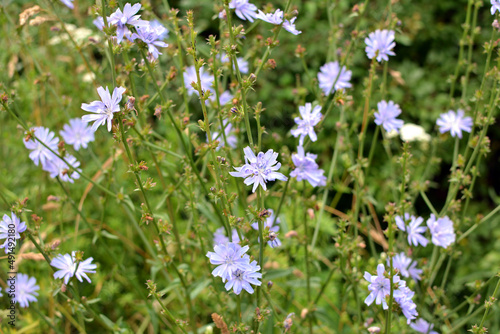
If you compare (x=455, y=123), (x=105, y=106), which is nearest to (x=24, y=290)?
(x=105, y=106)

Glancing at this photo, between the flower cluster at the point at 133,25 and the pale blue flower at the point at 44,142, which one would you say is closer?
the flower cluster at the point at 133,25

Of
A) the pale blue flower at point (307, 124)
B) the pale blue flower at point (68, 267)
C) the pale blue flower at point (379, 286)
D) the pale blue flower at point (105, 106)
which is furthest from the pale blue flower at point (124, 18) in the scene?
the pale blue flower at point (379, 286)

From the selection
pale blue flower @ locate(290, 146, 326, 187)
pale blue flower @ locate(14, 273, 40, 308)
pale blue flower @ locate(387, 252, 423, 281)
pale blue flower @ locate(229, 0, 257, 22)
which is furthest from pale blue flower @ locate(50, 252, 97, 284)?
pale blue flower @ locate(387, 252, 423, 281)

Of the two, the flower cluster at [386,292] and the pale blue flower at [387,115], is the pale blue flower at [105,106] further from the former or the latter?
the pale blue flower at [387,115]

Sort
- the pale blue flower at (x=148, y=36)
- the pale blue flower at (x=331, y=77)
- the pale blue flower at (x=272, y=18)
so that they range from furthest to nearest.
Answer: the pale blue flower at (x=331, y=77) → the pale blue flower at (x=272, y=18) → the pale blue flower at (x=148, y=36)

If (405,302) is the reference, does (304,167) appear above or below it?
above

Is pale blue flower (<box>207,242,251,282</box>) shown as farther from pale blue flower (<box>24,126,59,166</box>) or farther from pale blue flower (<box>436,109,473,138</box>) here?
pale blue flower (<box>436,109,473,138</box>)

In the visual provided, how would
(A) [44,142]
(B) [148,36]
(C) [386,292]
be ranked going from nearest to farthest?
(B) [148,36] → (C) [386,292] → (A) [44,142]

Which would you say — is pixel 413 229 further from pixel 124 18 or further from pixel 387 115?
pixel 124 18
